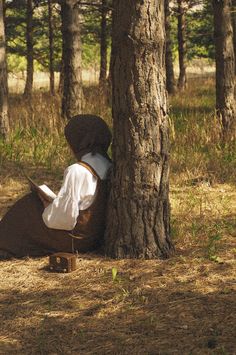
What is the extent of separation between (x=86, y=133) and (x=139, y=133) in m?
0.54

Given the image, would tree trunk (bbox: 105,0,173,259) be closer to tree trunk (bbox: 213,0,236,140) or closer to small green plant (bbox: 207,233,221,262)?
small green plant (bbox: 207,233,221,262)

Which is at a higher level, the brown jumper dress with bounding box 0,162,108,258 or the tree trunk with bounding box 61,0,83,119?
the tree trunk with bounding box 61,0,83,119

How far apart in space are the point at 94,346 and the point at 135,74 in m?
2.16

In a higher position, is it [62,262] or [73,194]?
[73,194]

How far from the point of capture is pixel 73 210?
5.25 metres

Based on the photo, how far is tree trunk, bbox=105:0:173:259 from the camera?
5.05m

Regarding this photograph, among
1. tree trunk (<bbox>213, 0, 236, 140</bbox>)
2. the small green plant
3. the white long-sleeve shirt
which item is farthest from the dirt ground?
tree trunk (<bbox>213, 0, 236, 140</bbox>)

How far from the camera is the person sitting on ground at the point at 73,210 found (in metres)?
5.25

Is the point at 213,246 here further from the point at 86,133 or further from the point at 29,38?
the point at 29,38

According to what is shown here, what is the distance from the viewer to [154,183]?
204 inches

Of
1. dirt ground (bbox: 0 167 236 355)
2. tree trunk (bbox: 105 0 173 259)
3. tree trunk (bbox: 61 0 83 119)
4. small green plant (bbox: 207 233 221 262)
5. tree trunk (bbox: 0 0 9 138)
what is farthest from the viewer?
tree trunk (bbox: 61 0 83 119)

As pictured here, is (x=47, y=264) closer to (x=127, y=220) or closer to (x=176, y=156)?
(x=127, y=220)

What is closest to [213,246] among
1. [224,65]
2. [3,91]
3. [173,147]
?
[173,147]

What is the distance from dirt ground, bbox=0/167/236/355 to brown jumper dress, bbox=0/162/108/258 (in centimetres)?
12
